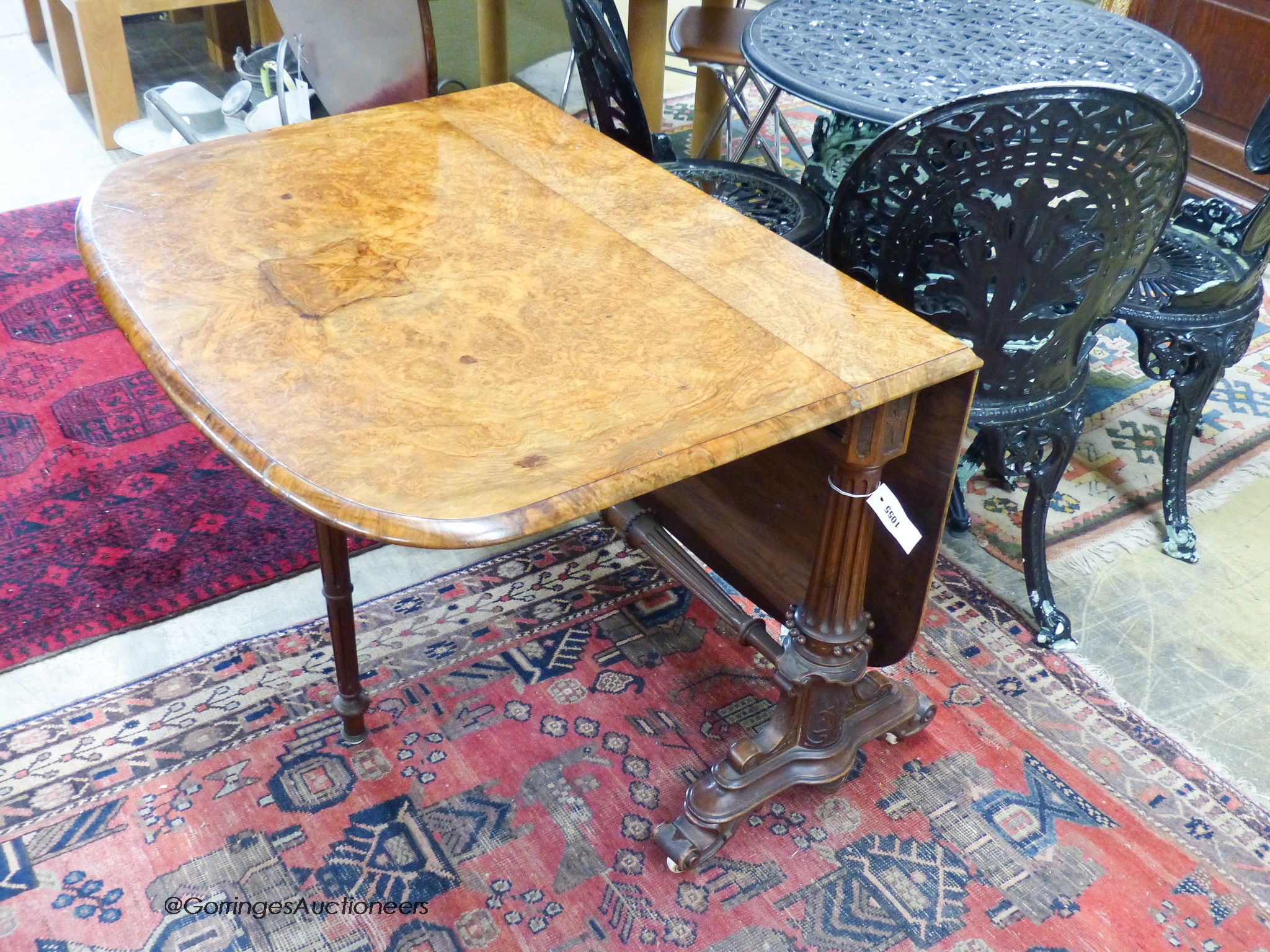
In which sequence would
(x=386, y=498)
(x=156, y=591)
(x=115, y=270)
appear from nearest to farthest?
(x=386, y=498), (x=115, y=270), (x=156, y=591)

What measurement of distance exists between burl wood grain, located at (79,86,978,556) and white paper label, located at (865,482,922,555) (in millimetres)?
198

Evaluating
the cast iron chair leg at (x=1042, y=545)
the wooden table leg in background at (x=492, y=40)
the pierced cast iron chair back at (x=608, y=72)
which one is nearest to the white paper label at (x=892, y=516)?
the cast iron chair leg at (x=1042, y=545)

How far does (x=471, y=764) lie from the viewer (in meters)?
1.77

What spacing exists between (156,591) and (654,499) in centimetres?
93

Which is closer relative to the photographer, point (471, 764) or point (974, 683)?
point (471, 764)

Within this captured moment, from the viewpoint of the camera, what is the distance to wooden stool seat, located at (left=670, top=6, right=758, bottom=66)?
2.99 m

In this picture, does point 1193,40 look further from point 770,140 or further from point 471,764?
point 471,764

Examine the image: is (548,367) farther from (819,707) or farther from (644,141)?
(644,141)

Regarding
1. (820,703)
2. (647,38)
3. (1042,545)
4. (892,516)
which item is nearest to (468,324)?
(892,516)

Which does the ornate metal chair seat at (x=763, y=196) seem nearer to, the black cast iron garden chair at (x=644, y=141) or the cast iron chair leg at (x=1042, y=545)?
the black cast iron garden chair at (x=644, y=141)

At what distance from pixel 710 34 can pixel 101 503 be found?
1969mm

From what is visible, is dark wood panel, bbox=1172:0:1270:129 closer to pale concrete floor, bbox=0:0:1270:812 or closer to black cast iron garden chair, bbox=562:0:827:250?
pale concrete floor, bbox=0:0:1270:812

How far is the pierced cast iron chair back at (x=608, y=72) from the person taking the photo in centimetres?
191

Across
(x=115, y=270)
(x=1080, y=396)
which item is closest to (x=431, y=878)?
(x=115, y=270)
